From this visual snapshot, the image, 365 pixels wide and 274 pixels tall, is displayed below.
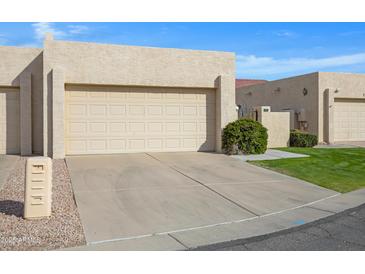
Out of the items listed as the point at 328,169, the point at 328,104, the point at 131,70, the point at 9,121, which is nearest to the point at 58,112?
the point at 9,121

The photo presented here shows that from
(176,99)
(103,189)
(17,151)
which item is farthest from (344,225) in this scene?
(17,151)

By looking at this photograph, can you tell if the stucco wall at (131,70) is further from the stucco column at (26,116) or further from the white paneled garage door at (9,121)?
the white paneled garage door at (9,121)

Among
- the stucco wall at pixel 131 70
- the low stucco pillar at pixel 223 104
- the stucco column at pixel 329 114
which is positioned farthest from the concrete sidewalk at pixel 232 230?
the stucco column at pixel 329 114

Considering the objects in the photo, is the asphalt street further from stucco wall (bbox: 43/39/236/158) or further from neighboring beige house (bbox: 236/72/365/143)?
neighboring beige house (bbox: 236/72/365/143)

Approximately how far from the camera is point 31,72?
1522 centimetres

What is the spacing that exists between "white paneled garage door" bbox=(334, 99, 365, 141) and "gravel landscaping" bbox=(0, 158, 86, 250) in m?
18.9

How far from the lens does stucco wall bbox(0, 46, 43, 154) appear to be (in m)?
15.0

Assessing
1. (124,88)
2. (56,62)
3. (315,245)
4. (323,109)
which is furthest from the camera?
(323,109)

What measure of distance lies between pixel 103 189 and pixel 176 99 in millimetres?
7653

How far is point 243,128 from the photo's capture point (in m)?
15.7

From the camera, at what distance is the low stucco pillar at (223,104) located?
635 inches

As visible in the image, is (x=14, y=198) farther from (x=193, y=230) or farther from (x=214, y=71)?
(x=214, y=71)

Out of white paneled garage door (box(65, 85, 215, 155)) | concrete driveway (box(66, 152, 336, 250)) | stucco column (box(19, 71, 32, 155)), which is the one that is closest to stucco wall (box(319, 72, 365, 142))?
white paneled garage door (box(65, 85, 215, 155))

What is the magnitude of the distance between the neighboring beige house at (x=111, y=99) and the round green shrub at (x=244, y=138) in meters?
0.63
